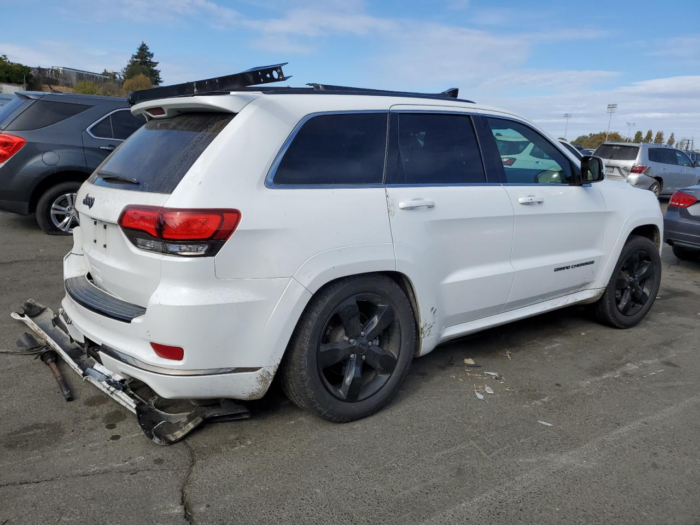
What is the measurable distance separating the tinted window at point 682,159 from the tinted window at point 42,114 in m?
17.8

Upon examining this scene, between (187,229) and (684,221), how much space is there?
23.9ft

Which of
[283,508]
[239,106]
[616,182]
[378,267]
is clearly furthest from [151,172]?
[616,182]

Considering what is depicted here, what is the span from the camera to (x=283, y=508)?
7.98 feet

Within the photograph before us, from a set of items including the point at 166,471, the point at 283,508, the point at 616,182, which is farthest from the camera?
the point at 616,182

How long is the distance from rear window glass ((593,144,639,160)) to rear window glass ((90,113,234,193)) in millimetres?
16388

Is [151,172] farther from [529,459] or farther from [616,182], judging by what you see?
[616,182]

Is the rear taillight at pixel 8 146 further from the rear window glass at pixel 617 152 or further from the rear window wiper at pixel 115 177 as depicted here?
the rear window glass at pixel 617 152

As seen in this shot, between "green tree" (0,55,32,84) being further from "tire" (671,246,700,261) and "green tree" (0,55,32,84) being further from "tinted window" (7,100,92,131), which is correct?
"tire" (671,246,700,261)

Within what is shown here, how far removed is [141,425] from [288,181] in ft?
4.72

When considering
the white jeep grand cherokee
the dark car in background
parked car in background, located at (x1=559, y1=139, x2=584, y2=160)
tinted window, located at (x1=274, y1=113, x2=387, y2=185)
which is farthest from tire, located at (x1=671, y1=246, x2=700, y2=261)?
the dark car in background

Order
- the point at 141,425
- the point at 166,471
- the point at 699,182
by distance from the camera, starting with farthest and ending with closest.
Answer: the point at 699,182 → the point at 141,425 → the point at 166,471

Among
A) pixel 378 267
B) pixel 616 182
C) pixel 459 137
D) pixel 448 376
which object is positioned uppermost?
pixel 459 137

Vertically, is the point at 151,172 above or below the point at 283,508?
above

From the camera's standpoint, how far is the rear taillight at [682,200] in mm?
7520
